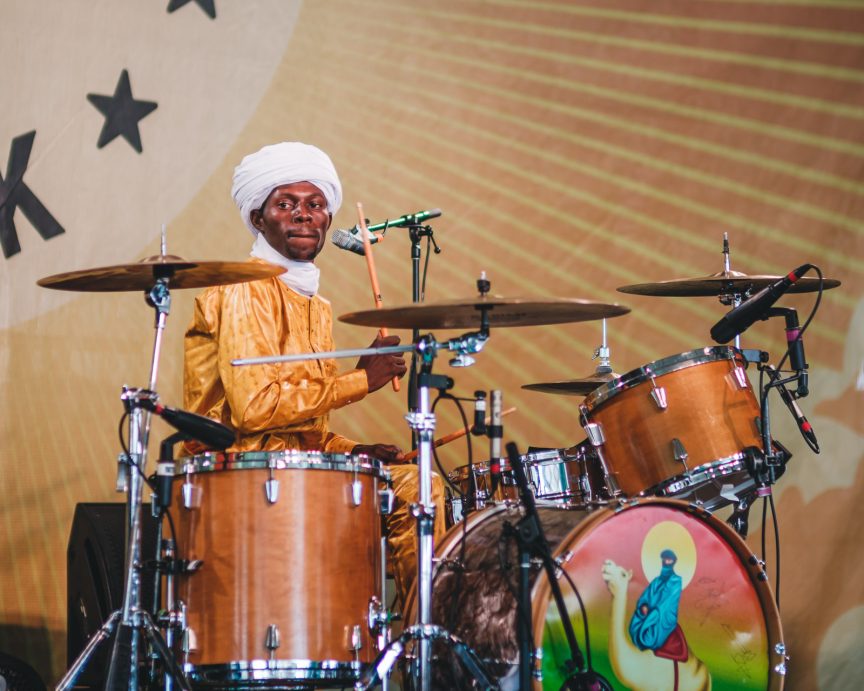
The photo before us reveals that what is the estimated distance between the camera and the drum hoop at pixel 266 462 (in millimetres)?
3100

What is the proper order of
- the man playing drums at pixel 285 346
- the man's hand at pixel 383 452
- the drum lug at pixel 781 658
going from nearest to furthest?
the drum lug at pixel 781 658 → the man playing drums at pixel 285 346 → the man's hand at pixel 383 452

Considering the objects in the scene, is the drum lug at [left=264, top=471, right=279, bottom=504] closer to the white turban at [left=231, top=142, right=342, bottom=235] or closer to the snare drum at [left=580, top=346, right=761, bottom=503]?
the snare drum at [left=580, top=346, right=761, bottom=503]

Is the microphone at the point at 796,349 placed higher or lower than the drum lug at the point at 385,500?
higher

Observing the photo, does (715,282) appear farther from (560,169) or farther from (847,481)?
(560,169)

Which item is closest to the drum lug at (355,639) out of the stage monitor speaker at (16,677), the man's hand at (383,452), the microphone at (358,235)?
the man's hand at (383,452)

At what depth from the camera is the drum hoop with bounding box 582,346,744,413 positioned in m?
3.49

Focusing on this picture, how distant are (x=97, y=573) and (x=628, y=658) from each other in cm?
190

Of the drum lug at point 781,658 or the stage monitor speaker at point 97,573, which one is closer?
the drum lug at point 781,658

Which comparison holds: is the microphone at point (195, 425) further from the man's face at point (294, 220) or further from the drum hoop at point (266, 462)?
the man's face at point (294, 220)

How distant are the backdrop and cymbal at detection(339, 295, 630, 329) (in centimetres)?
184

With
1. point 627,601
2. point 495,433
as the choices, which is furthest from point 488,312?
point 627,601

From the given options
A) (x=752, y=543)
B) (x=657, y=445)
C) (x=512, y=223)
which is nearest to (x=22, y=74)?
(x=512, y=223)

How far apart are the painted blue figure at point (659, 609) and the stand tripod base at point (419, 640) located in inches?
17.0

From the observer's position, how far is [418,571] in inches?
115
